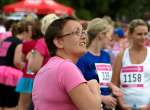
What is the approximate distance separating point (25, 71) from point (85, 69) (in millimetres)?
971

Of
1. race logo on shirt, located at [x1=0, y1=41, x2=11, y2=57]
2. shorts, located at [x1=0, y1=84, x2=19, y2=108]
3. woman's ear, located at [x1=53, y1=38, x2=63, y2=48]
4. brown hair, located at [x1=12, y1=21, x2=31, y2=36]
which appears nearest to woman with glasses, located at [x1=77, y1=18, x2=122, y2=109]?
brown hair, located at [x1=12, y1=21, x2=31, y2=36]

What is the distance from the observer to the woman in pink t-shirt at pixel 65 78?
336 cm

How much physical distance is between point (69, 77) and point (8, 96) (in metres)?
3.79

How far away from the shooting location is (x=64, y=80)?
3.38 meters

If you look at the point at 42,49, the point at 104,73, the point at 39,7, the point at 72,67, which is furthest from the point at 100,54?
the point at 39,7

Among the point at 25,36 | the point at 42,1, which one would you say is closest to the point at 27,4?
the point at 42,1

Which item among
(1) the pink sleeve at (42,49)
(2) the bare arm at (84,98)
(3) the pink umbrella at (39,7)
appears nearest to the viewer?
(2) the bare arm at (84,98)

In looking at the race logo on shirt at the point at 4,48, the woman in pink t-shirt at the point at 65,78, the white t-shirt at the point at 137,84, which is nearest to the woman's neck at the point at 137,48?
the white t-shirt at the point at 137,84

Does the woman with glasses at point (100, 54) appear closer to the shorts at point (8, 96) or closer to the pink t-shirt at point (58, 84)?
the shorts at point (8, 96)

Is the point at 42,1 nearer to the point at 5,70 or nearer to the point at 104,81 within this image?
the point at 5,70

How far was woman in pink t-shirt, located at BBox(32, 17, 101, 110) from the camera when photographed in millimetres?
3355

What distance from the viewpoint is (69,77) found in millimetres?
3361

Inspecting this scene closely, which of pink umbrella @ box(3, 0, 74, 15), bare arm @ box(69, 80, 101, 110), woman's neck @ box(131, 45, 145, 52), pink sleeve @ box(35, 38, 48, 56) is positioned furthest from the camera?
pink umbrella @ box(3, 0, 74, 15)

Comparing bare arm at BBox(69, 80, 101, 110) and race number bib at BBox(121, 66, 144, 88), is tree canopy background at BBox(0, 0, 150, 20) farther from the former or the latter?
bare arm at BBox(69, 80, 101, 110)
